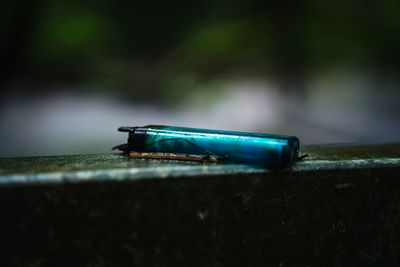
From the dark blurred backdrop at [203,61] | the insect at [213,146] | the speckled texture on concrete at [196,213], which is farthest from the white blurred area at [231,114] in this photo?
the speckled texture on concrete at [196,213]

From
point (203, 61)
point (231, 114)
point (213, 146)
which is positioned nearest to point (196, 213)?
point (213, 146)

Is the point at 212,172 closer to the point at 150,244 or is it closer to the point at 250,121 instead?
the point at 150,244

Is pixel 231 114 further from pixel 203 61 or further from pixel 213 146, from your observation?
pixel 213 146

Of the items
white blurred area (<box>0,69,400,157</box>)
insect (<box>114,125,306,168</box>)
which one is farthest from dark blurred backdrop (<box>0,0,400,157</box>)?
insect (<box>114,125,306,168</box>)

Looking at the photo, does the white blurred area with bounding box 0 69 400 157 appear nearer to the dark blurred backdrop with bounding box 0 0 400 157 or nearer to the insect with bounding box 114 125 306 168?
the dark blurred backdrop with bounding box 0 0 400 157

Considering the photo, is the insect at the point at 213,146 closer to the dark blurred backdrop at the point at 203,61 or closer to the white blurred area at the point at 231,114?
the white blurred area at the point at 231,114

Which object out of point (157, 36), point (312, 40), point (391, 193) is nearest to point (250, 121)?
point (312, 40)
